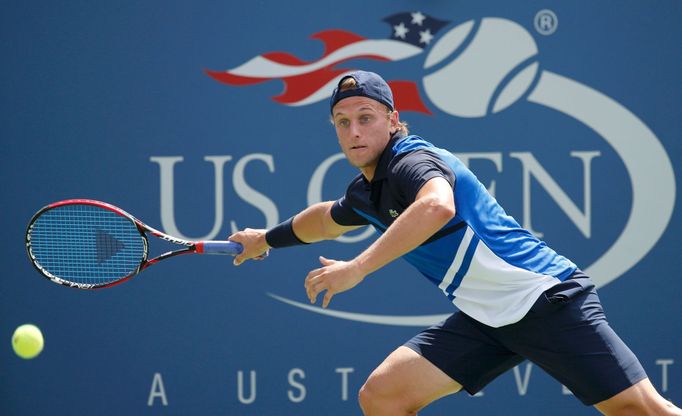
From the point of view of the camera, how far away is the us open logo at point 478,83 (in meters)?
5.74

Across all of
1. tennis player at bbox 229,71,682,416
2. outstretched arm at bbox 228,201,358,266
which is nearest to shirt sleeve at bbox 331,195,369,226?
outstretched arm at bbox 228,201,358,266

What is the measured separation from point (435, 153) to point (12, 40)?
116 inches

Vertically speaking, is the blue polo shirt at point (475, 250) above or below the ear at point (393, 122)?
below

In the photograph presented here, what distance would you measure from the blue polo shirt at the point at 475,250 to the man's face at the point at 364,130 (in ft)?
0.16

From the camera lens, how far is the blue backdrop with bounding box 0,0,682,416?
5.72m

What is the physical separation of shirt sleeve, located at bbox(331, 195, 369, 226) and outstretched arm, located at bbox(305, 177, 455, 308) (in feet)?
3.32

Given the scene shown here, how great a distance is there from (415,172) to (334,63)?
2.33 metres

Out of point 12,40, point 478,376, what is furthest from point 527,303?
point 12,40

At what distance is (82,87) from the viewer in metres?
5.73

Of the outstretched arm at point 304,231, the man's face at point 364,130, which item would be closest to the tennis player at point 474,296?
the man's face at point 364,130

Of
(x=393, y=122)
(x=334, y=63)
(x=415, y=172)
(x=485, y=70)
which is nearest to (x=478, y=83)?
(x=485, y=70)

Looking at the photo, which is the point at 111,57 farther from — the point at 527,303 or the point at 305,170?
the point at 527,303

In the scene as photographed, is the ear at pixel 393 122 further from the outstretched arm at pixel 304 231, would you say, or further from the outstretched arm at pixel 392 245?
the outstretched arm at pixel 392 245

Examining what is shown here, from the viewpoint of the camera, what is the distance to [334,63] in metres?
5.77
